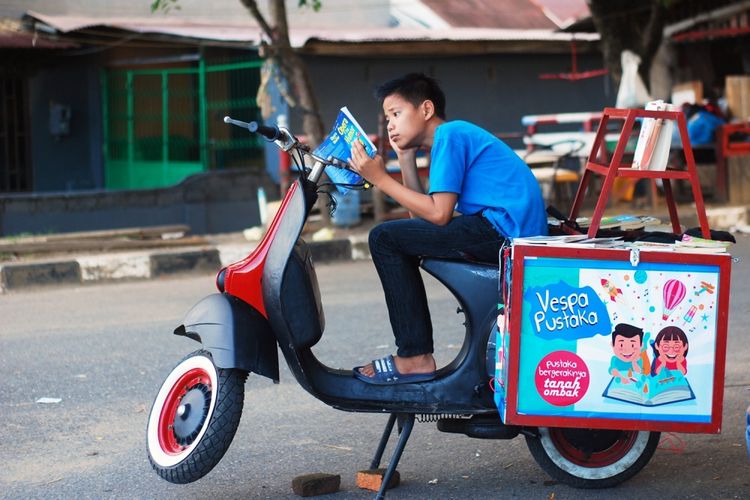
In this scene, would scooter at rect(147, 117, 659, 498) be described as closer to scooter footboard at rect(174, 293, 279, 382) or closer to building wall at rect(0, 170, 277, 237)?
scooter footboard at rect(174, 293, 279, 382)

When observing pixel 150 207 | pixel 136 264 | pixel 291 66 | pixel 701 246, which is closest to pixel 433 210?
pixel 701 246

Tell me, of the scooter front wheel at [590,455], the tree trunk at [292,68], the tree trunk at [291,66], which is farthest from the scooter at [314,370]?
the tree trunk at [291,66]

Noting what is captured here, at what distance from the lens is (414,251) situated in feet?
12.9

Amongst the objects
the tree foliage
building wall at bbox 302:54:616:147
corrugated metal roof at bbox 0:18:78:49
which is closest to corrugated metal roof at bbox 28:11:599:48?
corrugated metal roof at bbox 0:18:78:49

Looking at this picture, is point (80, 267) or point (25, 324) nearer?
point (25, 324)

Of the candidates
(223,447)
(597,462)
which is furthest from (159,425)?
(597,462)

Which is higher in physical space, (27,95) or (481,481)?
(27,95)

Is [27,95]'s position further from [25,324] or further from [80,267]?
[25,324]

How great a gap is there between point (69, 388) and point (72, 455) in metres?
1.25

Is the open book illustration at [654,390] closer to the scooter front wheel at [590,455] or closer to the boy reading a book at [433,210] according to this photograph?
the scooter front wheel at [590,455]

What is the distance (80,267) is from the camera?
32.6 ft

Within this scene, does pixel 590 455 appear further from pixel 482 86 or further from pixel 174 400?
pixel 482 86

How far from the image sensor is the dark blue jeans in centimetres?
393

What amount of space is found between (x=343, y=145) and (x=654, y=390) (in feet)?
4.34
